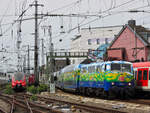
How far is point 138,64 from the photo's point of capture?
24.7 meters

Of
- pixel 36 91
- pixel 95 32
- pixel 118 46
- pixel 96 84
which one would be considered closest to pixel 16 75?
pixel 36 91

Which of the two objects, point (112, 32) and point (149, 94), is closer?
point (149, 94)

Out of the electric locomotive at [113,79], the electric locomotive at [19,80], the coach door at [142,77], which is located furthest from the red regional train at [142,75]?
the electric locomotive at [19,80]

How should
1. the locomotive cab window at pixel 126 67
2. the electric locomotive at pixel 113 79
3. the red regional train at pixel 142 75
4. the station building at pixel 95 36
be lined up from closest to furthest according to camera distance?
1. the electric locomotive at pixel 113 79
2. the locomotive cab window at pixel 126 67
3. the red regional train at pixel 142 75
4. the station building at pixel 95 36

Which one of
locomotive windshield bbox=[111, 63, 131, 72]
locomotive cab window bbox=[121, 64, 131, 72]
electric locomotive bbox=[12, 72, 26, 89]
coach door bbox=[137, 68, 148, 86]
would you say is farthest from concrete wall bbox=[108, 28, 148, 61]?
locomotive windshield bbox=[111, 63, 131, 72]

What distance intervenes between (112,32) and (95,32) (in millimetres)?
4365

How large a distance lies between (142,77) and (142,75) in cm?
15

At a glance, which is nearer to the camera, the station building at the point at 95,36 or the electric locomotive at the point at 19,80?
the electric locomotive at the point at 19,80

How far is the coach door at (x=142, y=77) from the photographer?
23.3 metres

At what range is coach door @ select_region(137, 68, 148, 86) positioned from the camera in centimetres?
2333

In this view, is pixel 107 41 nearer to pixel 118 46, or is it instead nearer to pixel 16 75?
pixel 118 46

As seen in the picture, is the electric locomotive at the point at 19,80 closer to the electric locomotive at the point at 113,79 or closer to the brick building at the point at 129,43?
the brick building at the point at 129,43

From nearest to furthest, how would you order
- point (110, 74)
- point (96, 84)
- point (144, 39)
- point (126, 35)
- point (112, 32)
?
point (110, 74), point (96, 84), point (144, 39), point (126, 35), point (112, 32)

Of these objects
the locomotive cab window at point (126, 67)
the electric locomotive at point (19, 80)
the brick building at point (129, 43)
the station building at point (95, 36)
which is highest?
the station building at point (95, 36)
